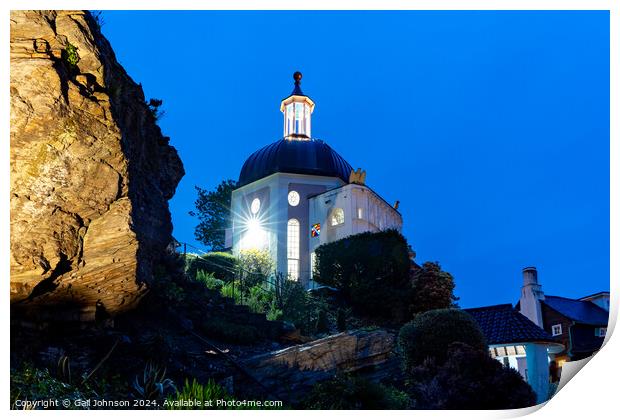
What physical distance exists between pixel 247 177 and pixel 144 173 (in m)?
15.8

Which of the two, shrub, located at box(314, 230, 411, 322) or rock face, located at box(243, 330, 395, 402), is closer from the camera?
Answer: rock face, located at box(243, 330, 395, 402)

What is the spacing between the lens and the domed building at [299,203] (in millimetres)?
25219

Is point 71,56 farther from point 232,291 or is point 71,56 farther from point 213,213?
point 213,213

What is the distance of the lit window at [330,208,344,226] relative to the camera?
2520 centimetres

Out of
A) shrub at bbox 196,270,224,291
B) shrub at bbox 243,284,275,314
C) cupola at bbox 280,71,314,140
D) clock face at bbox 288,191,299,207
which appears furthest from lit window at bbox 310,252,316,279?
cupola at bbox 280,71,314,140

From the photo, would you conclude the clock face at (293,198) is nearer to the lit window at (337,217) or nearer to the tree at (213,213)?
the lit window at (337,217)

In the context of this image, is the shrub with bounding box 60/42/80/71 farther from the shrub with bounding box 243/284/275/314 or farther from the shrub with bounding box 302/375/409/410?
the shrub with bounding box 243/284/275/314

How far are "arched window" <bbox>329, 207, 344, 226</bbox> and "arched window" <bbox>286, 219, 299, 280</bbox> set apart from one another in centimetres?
163

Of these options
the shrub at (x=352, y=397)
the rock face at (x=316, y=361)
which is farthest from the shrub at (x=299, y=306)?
the shrub at (x=352, y=397)

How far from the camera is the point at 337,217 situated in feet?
83.8

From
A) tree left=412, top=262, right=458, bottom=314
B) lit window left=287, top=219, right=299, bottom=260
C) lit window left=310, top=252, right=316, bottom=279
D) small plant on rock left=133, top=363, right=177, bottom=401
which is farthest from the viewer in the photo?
lit window left=287, top=219, right=299, bottom=260

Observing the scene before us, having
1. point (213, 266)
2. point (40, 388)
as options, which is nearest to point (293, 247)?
point (213, 266)

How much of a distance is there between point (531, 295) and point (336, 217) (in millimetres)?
9537
